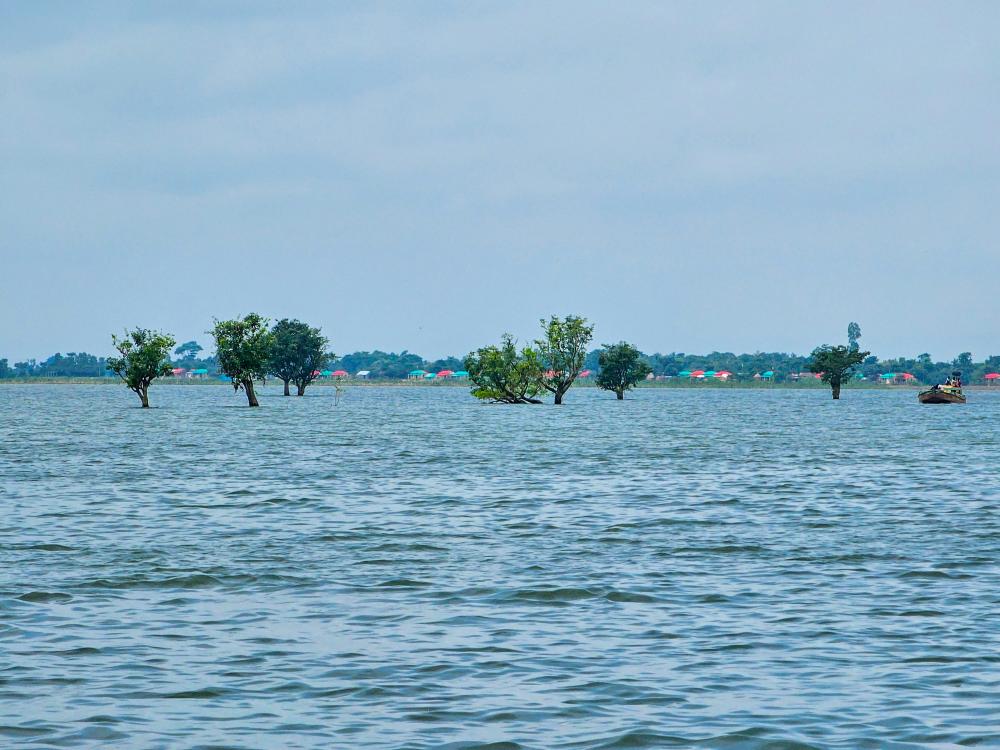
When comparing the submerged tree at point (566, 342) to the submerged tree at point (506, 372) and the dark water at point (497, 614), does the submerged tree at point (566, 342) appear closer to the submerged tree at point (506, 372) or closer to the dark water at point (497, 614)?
the submerged tree at point (506, 372)

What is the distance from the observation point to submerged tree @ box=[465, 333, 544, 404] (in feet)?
527

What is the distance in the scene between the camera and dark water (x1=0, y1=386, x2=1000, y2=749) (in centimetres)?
1466

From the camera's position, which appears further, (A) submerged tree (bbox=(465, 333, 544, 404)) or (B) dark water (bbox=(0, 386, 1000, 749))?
(A) submerged tree (bbox=(465, 333, 544, 404))

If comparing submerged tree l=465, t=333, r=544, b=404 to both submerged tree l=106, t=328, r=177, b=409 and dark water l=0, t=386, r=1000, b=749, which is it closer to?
submerged tree l=106, t=328, r=177, b=409

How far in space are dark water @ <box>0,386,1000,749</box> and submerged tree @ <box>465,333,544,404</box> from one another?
111m

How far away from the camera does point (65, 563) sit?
2616 centimetres

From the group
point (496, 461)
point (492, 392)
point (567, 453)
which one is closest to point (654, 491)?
point (496, 461)

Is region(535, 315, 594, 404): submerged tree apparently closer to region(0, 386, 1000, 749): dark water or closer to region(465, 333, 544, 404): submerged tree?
region(465, 333, 544, 404): submerged tree

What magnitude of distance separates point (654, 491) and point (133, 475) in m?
20.1

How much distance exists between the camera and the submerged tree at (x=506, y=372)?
160500mm

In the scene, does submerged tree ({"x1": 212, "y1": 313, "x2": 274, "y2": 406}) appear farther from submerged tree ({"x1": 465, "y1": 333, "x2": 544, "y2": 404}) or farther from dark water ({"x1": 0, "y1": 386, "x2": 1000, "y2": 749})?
dark water ({"x1": 0, "y1": 386, "x2": 1000, "y2": 749})

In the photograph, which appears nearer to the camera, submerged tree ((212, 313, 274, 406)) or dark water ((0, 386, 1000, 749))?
dark water ((0, 386, 1000, 749))

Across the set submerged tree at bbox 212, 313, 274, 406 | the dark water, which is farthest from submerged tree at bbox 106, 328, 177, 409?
the dark water

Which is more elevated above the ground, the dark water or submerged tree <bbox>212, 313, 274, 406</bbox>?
submerged tree <bbox>212, 313, 274, 406</bbox>
